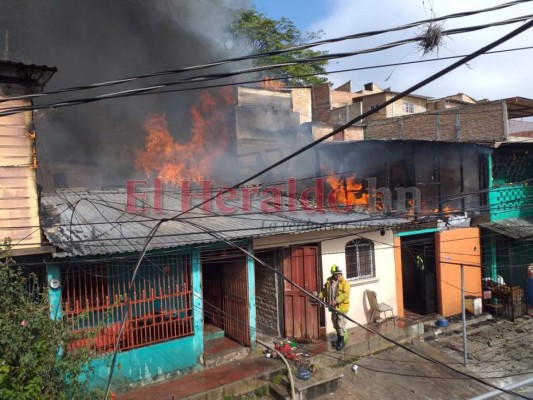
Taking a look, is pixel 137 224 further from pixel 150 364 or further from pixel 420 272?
pixel 420 272

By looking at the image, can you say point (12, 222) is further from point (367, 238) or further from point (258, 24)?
point (258, 24)

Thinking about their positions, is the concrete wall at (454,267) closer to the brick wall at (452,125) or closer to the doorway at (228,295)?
the brick wall at (452,125)

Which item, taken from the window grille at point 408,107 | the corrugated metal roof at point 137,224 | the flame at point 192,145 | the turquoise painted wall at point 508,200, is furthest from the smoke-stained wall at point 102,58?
the window grille at point 408,107

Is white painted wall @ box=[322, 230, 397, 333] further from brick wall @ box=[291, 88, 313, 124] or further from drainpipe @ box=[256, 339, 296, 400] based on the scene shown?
brick wall @ box=[291, 88, 313, 124]

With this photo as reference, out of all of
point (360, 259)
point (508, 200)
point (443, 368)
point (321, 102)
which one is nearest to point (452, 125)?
point (508, 200)

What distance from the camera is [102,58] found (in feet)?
55.9

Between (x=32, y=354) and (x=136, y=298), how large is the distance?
399 centimetres

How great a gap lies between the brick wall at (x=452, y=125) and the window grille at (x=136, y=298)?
13586 mm

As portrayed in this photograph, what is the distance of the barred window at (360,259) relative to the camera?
491 inches

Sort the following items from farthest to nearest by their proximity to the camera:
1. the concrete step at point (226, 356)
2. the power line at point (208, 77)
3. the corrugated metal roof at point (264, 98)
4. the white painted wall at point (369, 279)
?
1. the corrugated metal roof at point (264, 98)
2. the white painted wall at point (369, 279)
3. the concrete step at point (226, 356)
4. the power line at point (208, 77)

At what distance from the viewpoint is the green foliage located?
4957 mm

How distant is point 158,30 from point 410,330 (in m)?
16.2

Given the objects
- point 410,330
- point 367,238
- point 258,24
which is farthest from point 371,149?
point 258,24

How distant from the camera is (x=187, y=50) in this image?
1938 centimetres
